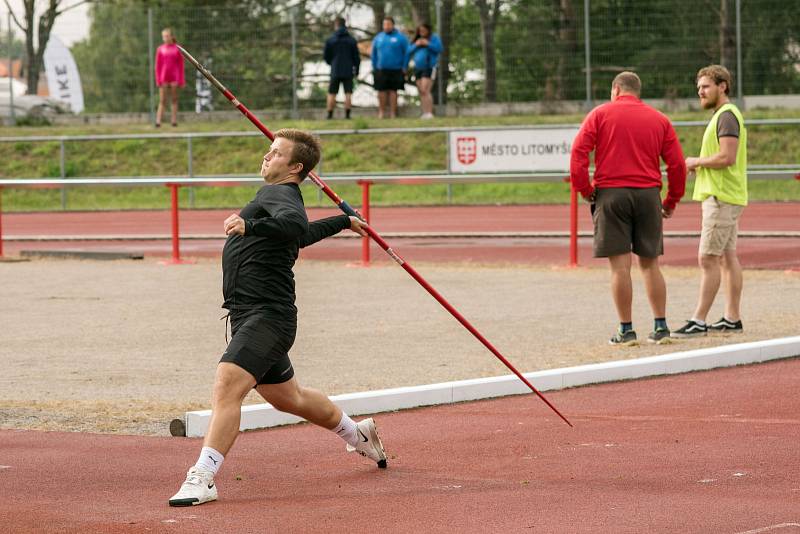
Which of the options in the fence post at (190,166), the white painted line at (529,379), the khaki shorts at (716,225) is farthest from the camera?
the fence post at (190,166)

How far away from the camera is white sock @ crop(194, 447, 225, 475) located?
19.4 feet

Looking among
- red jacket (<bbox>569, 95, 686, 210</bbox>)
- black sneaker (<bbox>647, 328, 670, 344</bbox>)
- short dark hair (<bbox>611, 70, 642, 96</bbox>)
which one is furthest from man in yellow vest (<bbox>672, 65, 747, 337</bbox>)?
short dark hair (<bbox>611, 70, 642, 96</bbox>)

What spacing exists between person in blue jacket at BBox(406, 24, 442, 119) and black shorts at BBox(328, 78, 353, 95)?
1.30 meters

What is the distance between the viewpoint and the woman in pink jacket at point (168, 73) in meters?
27.7

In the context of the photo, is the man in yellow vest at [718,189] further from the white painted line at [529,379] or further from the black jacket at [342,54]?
the black jacket at [342,54]

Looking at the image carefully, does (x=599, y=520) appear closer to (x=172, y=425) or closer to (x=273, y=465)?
(x=273, y=465)

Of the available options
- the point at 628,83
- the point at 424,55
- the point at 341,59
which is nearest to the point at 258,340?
the point at 628,83

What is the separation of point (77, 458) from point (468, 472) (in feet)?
5.81

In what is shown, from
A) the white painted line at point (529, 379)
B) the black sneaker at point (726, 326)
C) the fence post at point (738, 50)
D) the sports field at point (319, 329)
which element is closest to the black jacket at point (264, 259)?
the white painted line at point (529, 379)

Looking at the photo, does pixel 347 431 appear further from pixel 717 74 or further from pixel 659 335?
pixel 717 74

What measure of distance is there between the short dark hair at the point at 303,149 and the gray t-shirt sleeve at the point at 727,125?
492 centimetres

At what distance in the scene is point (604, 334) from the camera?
10.9 m

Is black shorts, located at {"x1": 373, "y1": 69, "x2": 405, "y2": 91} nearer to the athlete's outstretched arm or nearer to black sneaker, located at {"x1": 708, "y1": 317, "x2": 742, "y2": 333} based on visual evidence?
black sneaker, located at {"x1": 708, "y1": 317, "x2": 742, "y2": 333}

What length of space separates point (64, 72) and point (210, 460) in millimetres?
26438
